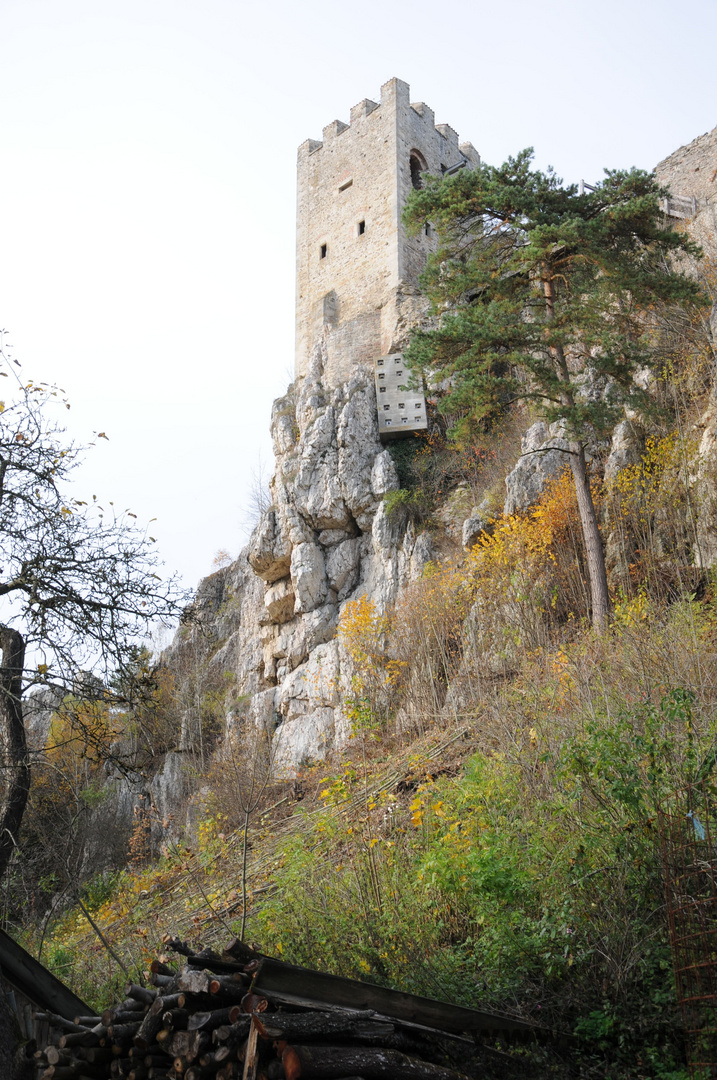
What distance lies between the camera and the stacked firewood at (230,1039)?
3.21 meters

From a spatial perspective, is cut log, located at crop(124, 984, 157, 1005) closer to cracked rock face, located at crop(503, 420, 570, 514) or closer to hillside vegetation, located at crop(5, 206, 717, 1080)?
hillside vegetation, located at crop(5, 206, 717, 1080)

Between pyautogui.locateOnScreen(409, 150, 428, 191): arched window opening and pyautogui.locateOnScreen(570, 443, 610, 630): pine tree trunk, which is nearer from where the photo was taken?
pyautogui.locateOnScreen(570, 443, 610, 630): pine tree trunk

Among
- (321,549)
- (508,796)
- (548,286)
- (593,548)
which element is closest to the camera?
(508,796)

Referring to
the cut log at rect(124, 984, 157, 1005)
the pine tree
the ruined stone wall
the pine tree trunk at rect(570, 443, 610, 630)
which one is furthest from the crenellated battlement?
the cut log at rect(124, 984, 157, 1005)

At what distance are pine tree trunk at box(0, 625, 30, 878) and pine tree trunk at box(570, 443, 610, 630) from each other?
7303 mm

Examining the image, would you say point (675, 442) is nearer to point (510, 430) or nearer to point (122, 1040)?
point (510, 430)

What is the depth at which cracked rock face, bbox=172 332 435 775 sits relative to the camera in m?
17.6

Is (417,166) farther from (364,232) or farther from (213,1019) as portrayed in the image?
(213,1019)

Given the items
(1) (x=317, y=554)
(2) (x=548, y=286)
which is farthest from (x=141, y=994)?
(1) (x=317, y=554)

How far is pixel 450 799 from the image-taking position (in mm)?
7070

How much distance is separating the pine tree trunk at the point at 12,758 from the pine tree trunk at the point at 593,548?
730 centimetres

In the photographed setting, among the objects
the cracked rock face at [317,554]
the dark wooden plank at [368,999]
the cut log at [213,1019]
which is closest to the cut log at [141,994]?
the cut log at [213,1019]

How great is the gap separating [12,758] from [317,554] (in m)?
13.3

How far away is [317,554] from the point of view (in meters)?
19.2
